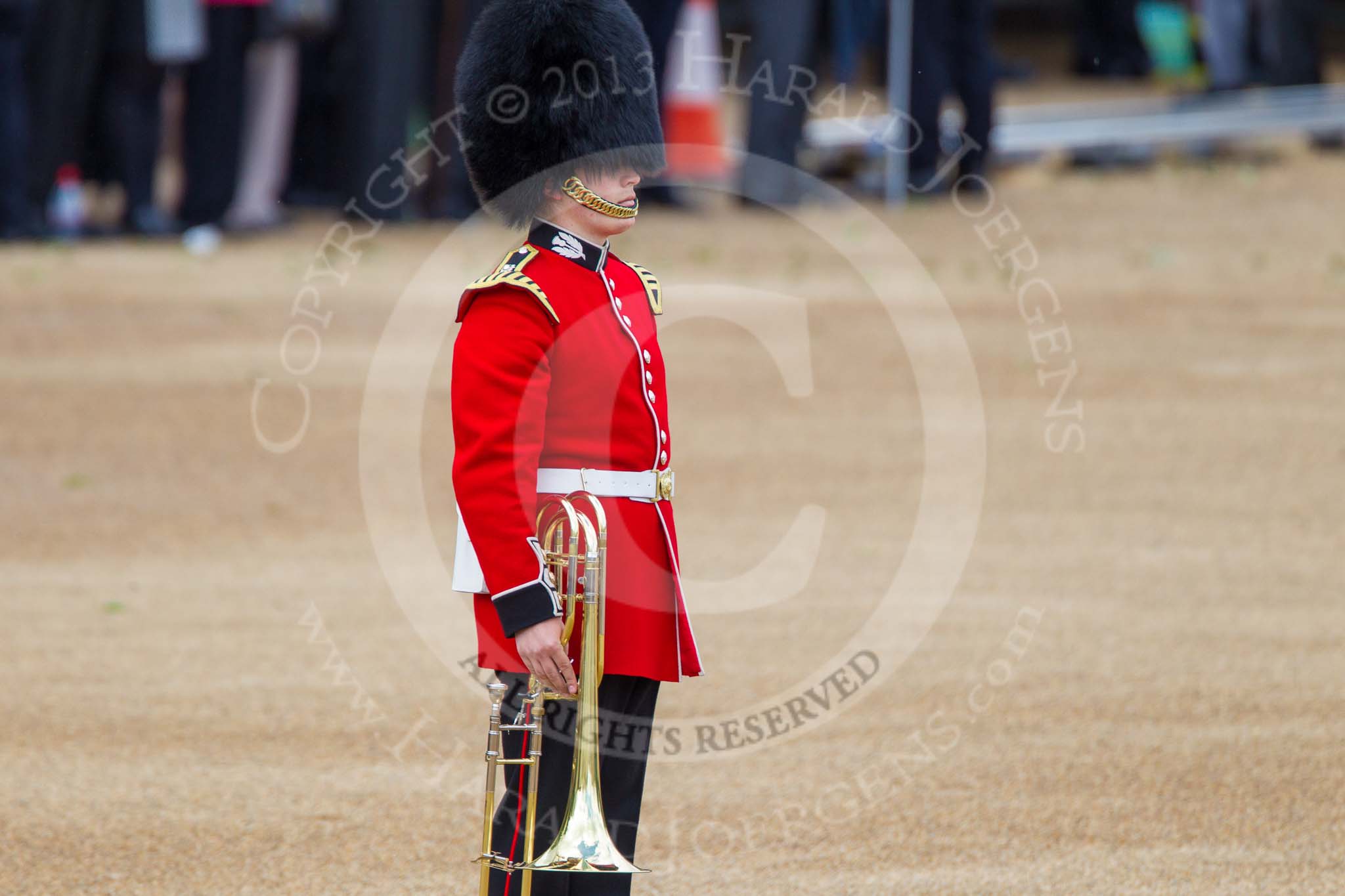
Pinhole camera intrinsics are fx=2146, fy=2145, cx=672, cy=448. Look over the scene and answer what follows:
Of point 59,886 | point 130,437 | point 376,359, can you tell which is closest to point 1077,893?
point 59,886

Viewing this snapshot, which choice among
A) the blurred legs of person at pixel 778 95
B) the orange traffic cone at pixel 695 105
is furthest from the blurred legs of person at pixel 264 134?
the orange traffic cone at pixel 695 105

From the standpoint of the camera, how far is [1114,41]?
20.8m

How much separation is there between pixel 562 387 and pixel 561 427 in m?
0.05

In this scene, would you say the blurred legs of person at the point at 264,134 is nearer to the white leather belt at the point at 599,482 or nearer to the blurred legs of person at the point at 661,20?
the blurred legs of person at the point at 661,20

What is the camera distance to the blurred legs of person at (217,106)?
10453mm

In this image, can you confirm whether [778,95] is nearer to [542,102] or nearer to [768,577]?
[768,577]

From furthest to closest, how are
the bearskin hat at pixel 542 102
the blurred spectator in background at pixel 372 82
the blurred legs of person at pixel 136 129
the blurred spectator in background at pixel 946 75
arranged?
1. the blurred spectator in background at pixel 946 75
2. the blurred spectator in background at pixel 372 82
3. the blurred legs of person at pixel 136 129
4. the bearskin hat at pixel 542 102

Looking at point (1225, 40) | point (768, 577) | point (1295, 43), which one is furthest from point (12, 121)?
point (1295, 43)

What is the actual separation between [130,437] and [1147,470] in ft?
10.8

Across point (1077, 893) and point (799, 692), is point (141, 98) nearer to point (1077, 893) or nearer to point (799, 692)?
point (799, 692)

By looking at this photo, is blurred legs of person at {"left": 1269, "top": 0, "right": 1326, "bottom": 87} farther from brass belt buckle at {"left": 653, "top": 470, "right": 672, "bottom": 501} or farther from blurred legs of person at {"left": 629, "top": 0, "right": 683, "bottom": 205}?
brass belt buckle at {"left": 653, "top": 470, "right": 672, "bottom": 501}

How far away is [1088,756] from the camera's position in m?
4.05

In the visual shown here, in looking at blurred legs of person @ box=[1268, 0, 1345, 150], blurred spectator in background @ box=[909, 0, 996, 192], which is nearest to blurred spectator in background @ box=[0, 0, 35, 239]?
blurred spectator in background @ box=[909, 0, 996, 192]

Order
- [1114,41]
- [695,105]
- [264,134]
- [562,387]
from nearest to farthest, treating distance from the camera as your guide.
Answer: [562,387]
[264,134]
[695,105]
[1114,41]
